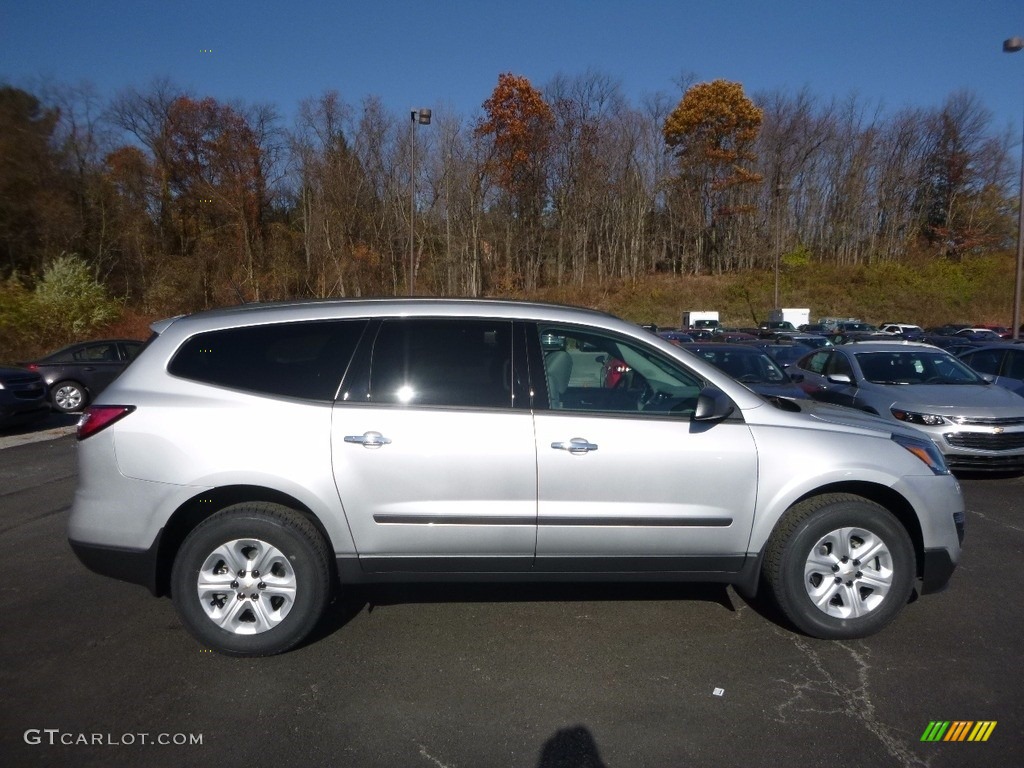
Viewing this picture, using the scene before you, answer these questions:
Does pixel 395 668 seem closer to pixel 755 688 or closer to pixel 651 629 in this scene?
pixel 651 629

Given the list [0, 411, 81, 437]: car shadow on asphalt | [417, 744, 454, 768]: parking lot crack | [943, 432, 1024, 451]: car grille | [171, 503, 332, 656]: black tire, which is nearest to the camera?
[417, 744, 454, 768]: parking lot crack

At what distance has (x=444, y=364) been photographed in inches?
171

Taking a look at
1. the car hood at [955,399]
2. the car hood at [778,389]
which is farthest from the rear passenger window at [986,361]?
the car hood at [778,389]

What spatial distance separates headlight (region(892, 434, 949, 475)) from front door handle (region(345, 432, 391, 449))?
2.92 metres

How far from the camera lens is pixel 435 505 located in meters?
4.16

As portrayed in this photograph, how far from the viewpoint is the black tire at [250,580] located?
411cm

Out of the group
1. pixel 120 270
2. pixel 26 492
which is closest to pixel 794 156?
pixel 120 270

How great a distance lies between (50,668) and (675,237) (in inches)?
2394

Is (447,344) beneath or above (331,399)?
above

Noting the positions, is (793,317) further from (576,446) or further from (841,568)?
(576,446)

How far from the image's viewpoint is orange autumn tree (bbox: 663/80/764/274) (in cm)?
5769

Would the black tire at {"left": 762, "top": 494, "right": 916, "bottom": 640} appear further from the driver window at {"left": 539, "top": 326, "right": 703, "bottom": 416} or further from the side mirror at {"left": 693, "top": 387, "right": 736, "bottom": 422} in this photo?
the driver window at {"left": 539, "top": 326, "right": 703, "bottom": 416}

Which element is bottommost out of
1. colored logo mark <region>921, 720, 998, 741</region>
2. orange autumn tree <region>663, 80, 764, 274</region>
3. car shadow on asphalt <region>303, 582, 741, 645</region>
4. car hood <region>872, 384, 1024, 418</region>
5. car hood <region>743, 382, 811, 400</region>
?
car shadow on asphalt <region>303, 582, 741, 645</region>

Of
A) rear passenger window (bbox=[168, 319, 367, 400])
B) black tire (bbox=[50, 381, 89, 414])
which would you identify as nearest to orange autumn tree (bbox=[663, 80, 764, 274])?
black tire (bbox=[50, 381, 89, 414])
